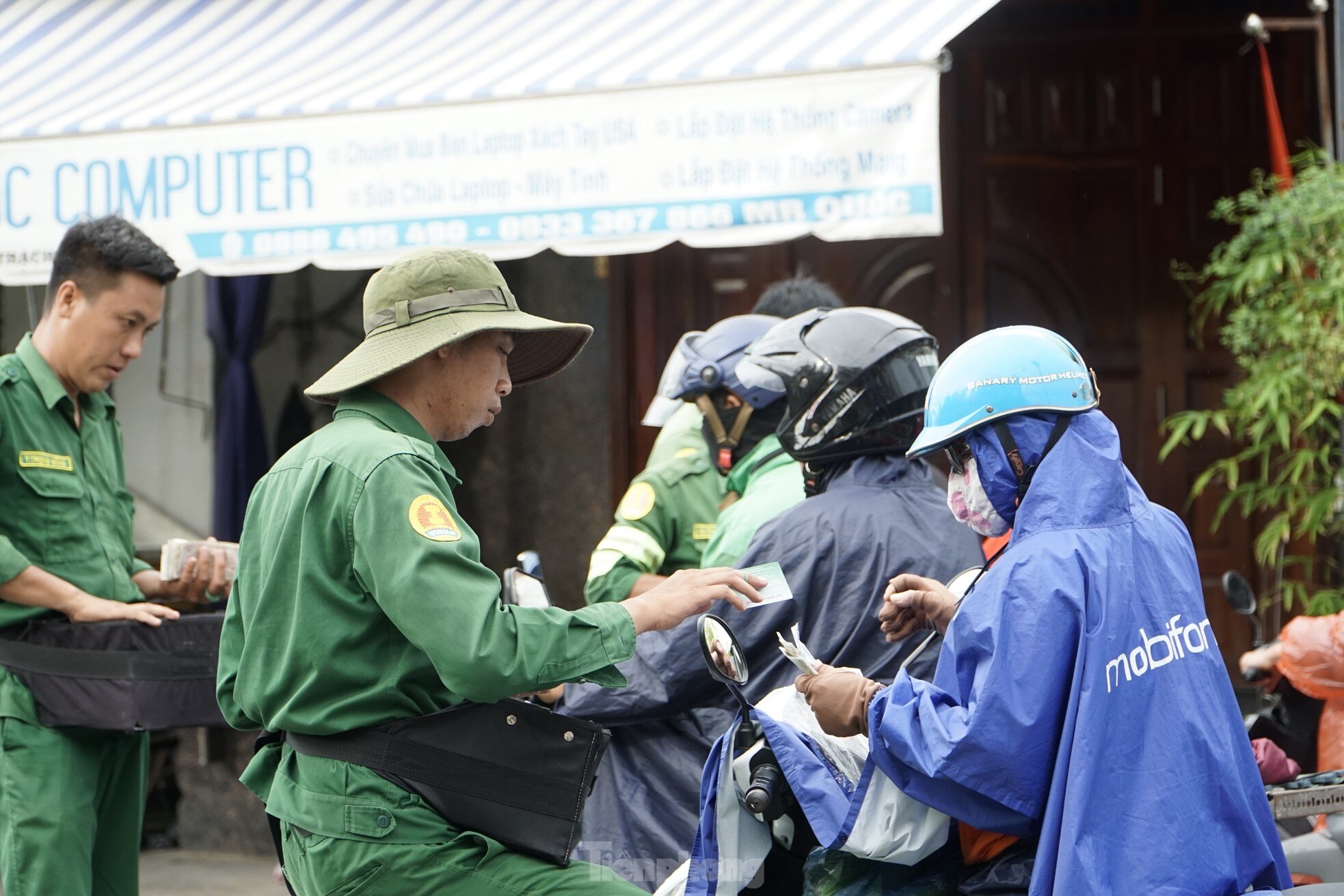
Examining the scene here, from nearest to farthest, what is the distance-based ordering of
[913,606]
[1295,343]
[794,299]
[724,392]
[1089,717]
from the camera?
[1089,717] → [913,606] → [724,392] → [1295,343] → [794,299]

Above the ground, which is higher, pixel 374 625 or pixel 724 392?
pixel 724 392

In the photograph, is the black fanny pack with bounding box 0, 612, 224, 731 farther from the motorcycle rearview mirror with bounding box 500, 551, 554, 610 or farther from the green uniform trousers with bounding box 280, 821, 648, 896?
the green uniform trousers with bounding box 280, 821, 648, 896

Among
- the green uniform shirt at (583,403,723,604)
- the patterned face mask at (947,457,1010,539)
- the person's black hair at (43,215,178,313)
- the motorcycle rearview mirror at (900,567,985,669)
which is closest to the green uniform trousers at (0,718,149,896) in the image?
the person's black hair at (43,215,178,313)

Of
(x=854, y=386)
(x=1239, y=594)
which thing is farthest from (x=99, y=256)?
(x=1239, y=594)

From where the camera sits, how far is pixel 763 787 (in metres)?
2.60

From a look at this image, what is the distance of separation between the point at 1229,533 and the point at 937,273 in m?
1.79

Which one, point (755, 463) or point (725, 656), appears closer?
→ point (725, 656)

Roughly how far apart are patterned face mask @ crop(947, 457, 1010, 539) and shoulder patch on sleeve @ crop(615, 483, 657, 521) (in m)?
1.85

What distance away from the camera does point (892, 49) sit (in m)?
4.71

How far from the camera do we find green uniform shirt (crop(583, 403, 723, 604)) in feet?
14.2

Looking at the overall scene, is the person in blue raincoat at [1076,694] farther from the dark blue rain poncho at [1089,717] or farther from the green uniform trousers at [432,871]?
the green uniform trousers at [432,871]

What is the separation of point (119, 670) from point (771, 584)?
6.50 feet

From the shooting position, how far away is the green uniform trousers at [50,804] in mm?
3703

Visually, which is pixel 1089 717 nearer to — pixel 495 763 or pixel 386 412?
pixel 495 763
